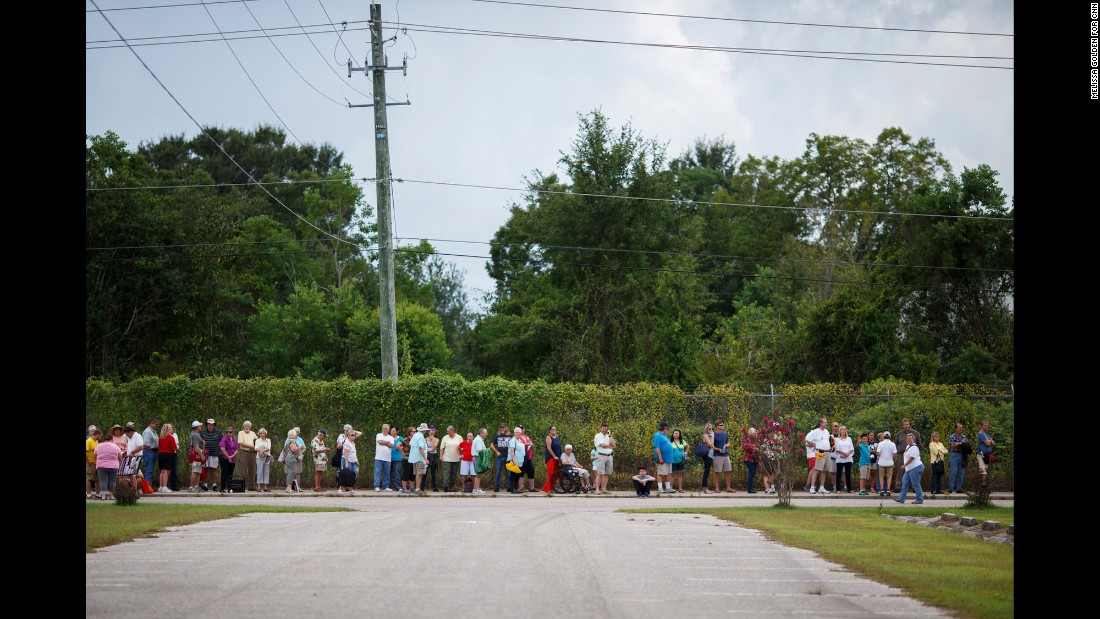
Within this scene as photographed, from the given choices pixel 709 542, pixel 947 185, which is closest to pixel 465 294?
pixel 947 185

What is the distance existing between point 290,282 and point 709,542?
5032cm

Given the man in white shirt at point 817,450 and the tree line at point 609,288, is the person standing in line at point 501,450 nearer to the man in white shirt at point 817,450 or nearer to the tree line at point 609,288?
the man in white shirt at point 817,450

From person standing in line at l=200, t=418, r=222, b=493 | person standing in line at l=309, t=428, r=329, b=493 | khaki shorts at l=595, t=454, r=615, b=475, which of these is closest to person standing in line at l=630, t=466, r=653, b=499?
khaki shorts at l=595, t=454, r=615, b=475

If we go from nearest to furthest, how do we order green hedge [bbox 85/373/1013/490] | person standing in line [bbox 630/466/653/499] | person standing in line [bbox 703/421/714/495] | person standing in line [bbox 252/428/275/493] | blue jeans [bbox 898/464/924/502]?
blue jeans [bbox 898/464/924/502] → person standing in line [bbox 630/466/653/499] → person standing in line [bbox 252/428/275/493] → person standing in line [bbox 703/421/714/495] → green hedge [bbox 85/373/1013/490]

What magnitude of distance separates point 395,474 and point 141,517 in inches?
434

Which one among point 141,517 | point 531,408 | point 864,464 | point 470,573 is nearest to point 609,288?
point 531,408

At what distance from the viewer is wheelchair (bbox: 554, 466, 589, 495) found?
28531 millimetres

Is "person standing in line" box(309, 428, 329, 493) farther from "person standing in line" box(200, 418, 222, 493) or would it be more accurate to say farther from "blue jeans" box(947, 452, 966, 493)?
"blue jeans" box(947, 452, 966, 493)

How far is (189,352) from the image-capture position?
164 feet

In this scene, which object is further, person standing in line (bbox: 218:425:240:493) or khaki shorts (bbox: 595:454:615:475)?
khaki shorts (bbox: 595:454:615:475)

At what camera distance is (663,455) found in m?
28.5

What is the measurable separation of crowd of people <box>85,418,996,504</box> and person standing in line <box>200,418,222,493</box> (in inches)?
1.0
